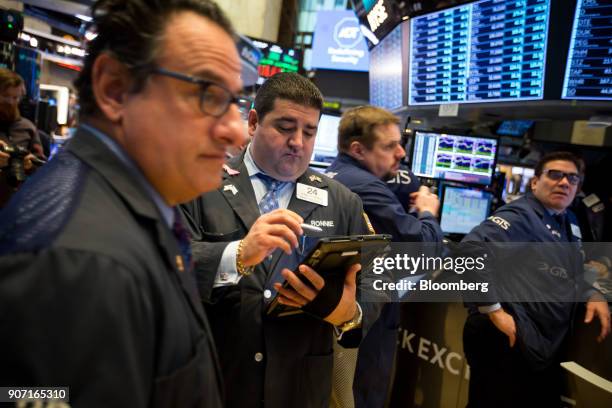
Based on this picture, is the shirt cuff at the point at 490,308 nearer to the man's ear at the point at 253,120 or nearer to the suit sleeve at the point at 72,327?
the man's ear at the point at 253,120

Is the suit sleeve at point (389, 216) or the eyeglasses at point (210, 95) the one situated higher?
the eyeglasses at point (210, 95)

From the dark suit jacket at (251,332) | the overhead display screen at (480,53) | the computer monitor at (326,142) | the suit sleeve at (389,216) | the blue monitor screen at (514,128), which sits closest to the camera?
the dark suit jacket at (251,332)

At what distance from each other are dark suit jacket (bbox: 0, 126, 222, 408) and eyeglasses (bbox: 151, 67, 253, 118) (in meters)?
0.18

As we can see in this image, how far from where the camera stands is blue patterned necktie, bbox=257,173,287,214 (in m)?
1.80

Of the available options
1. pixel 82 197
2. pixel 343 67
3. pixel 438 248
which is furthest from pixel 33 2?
pixel 82 197

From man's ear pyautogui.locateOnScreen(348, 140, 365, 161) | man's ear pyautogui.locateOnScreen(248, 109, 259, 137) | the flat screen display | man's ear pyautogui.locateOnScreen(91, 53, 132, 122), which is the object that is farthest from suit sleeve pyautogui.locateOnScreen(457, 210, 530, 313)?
the flat screen display

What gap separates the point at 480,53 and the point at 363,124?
1.63m

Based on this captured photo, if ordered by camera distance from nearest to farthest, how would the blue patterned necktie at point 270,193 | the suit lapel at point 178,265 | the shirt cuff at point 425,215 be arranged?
the suit lapel at point 178,265, the blue patterned necktie at point 270,193, the shirt cuff at point 425,215

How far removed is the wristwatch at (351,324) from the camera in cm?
171

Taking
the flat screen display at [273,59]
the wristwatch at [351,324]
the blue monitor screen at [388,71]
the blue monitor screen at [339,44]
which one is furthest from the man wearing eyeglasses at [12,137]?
the blue monitor screen at [339,44]

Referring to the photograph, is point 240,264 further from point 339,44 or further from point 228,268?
point 339,44

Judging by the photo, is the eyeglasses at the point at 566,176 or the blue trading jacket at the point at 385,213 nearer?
the blue trading jacket at the point at 385,213

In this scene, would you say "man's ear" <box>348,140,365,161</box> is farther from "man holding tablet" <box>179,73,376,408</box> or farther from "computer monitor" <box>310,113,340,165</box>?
"computer monitor" <box>310,113,340,165</box>

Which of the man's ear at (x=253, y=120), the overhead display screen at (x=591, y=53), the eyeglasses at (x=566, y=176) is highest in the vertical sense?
the overhead display screen at (x=591, y=53)
